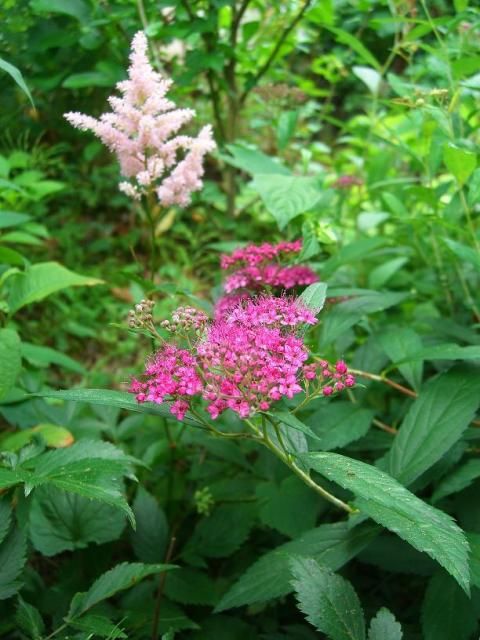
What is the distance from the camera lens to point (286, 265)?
155 centimetres

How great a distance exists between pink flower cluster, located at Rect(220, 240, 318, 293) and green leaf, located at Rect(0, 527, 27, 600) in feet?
2.24

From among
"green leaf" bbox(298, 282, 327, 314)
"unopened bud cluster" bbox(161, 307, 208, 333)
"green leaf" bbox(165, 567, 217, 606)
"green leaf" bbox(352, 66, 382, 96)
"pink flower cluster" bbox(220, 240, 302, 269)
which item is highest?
"green leaf" bbox(352, 66, 382, 96)

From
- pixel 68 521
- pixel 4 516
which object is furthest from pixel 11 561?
pixel 68 521

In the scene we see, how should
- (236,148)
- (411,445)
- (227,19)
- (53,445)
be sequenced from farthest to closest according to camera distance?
(227,19)
(236,148)
(53,445)
(411,445)

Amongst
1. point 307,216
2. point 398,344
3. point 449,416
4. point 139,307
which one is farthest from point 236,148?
point 449,416

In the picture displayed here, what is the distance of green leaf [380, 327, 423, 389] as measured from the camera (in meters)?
1.49

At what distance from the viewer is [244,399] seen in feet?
3.16

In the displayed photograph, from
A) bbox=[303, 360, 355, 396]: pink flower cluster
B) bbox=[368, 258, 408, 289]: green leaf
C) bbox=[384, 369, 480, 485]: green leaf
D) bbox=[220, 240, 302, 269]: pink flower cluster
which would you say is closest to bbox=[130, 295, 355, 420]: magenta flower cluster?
bbox=[303, 360, 355, 396]: pink flower cluster

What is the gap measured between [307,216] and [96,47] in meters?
A: 1.16

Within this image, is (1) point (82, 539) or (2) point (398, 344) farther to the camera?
(2) point (398, 344)

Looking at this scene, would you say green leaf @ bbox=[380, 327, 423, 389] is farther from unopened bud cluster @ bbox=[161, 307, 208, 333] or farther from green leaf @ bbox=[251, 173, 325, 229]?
unopened bud cluster @ bbox=[161, 307, 208, 333]

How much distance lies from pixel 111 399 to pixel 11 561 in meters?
0.39

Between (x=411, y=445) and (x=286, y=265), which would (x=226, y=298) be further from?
(x=411, y=445)

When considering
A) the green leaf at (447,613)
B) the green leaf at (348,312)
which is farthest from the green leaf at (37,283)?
the green leaf at (447,613)
